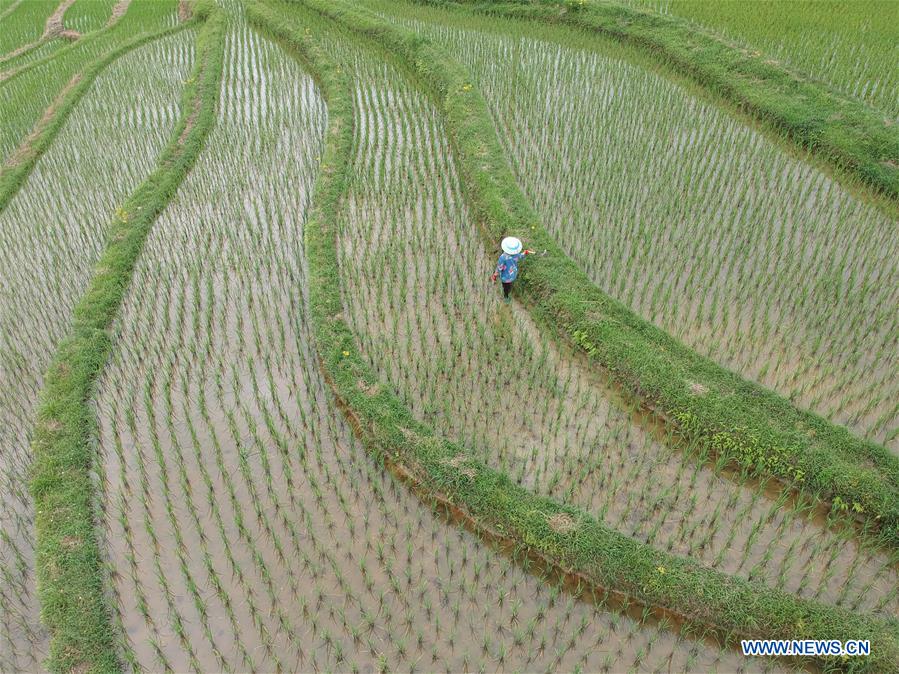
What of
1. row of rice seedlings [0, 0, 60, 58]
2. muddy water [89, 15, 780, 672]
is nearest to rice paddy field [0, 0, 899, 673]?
muddy water [89, 15, 780, 672]

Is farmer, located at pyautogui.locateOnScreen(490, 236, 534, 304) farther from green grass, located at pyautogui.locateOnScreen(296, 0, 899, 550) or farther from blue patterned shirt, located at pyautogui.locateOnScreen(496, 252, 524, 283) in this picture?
green grass, located at pyautogui.locateOnScreen(296, 0, 899, 550)

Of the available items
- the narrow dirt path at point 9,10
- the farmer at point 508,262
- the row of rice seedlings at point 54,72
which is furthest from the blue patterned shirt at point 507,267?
the narrow dirt path at point 9,10

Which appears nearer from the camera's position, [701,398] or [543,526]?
[543,526]

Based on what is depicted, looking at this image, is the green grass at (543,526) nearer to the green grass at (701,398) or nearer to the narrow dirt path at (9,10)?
the green grass at (701,398)

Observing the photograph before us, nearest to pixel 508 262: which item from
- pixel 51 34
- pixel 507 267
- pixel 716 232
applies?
pixel 507 267

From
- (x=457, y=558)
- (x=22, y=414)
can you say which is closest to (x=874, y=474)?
(x=457, y=558)

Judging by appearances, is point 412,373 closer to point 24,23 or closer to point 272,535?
point 272,535
